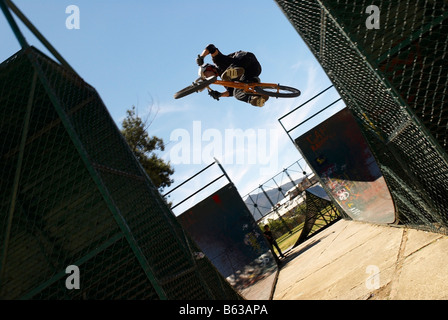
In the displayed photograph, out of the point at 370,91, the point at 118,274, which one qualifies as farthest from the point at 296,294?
the point at 370,91

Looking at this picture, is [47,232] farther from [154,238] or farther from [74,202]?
[154,238]

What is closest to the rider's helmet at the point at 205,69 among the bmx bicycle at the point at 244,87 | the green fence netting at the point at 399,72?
the bmx bicycle at the point at 244,87

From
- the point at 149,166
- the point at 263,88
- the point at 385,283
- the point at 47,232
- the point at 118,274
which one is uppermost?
the point at 149,166

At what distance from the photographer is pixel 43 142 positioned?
3.81 metres

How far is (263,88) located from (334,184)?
4.06 m

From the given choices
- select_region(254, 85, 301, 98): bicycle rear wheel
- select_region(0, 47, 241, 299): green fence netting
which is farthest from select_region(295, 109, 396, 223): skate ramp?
select_region(0, 47, 241, 299): green fence netting

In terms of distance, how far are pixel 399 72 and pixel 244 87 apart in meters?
4.17

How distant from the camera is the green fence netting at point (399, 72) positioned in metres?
2.67

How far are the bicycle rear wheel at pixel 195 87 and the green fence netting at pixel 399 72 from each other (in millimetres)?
2804

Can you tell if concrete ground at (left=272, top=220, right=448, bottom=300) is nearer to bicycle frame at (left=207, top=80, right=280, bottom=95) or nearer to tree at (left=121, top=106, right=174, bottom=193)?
bicycle frame at (left=207, top=80, right=280, bottom=95)

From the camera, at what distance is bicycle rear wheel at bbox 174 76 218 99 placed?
20.9 feet

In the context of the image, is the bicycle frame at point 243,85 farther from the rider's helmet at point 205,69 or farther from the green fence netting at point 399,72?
the green fence netting at point 399,72

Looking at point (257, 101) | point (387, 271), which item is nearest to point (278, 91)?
point (257, 101)

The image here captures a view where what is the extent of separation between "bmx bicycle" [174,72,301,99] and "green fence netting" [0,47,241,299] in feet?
7.93
